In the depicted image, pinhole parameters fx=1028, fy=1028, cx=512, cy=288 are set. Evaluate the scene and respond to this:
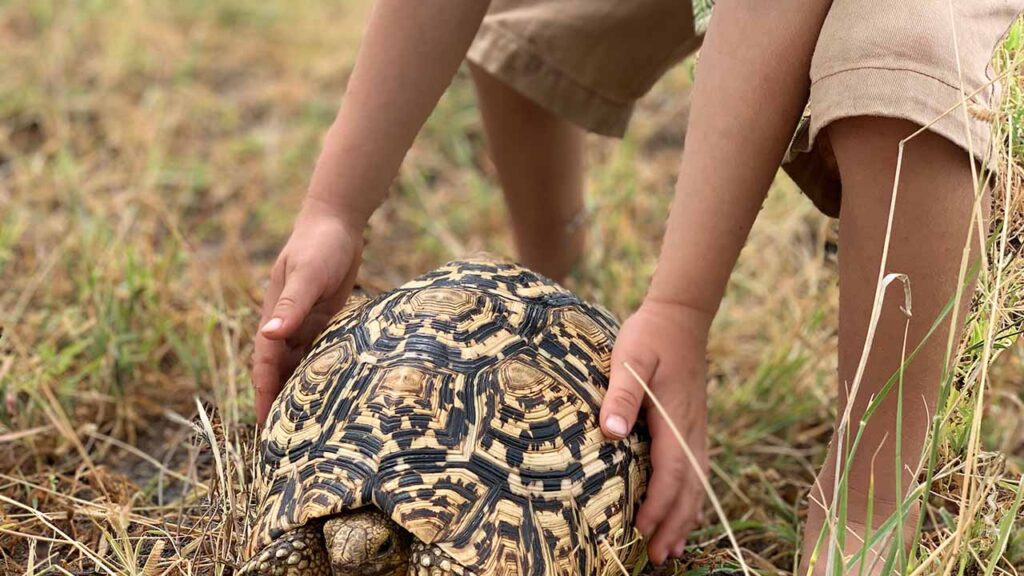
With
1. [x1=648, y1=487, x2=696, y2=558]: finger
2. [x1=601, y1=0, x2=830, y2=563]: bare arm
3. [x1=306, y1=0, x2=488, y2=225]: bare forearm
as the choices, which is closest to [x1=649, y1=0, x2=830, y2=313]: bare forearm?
[x1=601, y1=0, x2=830, y2=563]: bare arm

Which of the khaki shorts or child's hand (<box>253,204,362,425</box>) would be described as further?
child's hand (<box>253,204,362,425</box>)

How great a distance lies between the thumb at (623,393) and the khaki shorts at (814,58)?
333 millimetres

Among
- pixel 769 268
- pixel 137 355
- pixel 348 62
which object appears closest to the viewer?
pixel 137 355

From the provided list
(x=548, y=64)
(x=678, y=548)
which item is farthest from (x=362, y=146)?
(x=678, y=548)

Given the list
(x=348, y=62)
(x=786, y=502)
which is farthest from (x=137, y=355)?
(x=348, y=62)

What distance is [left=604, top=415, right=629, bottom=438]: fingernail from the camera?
4.14 ft

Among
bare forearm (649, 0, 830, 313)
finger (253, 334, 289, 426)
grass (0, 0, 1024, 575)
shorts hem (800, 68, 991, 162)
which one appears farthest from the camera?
finger (253, 334, 289, 426)

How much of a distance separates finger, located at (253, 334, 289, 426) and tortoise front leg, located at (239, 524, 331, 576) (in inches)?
11.3

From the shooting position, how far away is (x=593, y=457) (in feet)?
4.13

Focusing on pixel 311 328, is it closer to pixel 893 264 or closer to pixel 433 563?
pixel 433 563

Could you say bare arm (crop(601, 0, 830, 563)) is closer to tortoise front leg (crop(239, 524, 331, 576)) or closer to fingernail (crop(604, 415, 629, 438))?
fingernail (crop(604, 415, 629, 438))

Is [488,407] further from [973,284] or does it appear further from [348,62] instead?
[348,62]

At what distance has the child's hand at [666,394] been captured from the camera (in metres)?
1.30

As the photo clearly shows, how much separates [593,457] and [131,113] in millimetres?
2590
